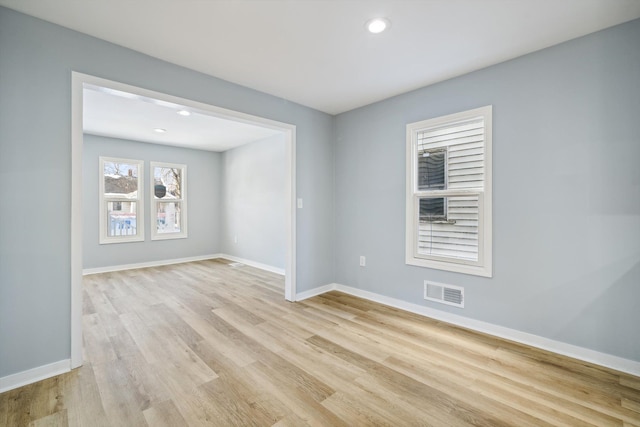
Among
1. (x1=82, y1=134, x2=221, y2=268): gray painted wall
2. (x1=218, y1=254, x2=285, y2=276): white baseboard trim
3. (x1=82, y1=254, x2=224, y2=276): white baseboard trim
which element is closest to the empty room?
(x1=218, y1=254, x2=285, y2=276): white baseboard trim

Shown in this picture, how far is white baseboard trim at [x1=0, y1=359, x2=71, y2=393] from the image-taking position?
6.27 feet

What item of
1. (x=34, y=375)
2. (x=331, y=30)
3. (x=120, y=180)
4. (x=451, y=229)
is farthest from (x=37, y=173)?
(x=120, y=180)

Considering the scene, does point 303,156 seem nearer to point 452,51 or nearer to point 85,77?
point 452,51

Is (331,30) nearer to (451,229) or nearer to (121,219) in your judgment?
(451,229)

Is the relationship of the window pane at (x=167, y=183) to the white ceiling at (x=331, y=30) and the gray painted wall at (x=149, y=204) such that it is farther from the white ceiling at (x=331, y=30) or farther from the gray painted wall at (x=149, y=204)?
the white ceiling at (x=331, y=30)

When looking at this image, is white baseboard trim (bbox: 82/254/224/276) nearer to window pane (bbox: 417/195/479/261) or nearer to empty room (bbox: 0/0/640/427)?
empty room (bbox: 0/0/640/427)

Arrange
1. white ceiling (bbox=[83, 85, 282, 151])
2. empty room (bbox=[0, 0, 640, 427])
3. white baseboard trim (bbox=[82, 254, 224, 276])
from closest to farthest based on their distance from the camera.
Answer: empty room (bbox=[0, 0, 640, 427]) → white ceiling (bbox=[83, 85, 282, 151]) → white baseboard trim (bbox=[82, 254, 224, 276])

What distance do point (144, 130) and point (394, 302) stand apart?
504 centimetres

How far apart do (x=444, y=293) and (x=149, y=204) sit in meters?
5.89

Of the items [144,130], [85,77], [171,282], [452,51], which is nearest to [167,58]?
[85,77]

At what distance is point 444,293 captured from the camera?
3047 millimetres

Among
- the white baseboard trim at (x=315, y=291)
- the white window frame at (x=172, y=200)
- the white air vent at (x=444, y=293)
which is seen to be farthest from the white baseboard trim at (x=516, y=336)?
the white window frame at (x=172, y=200)

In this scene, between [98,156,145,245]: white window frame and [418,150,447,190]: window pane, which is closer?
[418,150,447,190]: window pane

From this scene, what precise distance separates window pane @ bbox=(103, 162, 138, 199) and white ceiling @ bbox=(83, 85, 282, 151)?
0.59 meters
